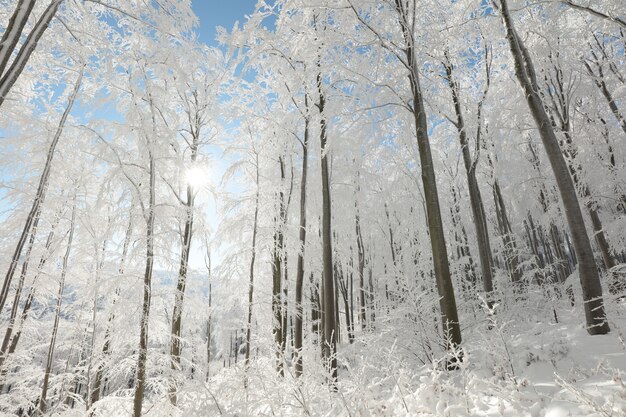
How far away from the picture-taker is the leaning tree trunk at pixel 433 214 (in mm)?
5027

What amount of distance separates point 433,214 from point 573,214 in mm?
2174

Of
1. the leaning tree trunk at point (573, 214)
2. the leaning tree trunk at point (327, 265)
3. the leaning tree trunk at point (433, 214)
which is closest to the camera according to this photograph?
the leaning tree trunk at point (573, 214)

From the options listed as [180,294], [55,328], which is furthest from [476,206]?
[55,328]

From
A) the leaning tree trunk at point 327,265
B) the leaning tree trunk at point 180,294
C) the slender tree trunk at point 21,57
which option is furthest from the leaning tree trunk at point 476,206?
the slender tree trunk at point 21,57

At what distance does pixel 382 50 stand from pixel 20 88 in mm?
8849

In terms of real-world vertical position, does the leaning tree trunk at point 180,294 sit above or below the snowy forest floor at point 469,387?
above

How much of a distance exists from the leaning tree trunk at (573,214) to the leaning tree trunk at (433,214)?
180 centimetres

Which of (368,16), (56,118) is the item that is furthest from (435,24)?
(56,118)

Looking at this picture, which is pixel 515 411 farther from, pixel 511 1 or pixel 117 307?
pixel 511 1

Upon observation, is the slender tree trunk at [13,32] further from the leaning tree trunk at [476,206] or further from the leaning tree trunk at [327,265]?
the leaning tree trunk at [476,206]

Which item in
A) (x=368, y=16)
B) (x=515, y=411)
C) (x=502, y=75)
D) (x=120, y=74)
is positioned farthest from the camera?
(x=502, y=75)

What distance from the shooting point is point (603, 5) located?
825 cm

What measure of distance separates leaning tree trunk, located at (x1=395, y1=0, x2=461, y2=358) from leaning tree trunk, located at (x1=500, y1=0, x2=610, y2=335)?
180 cm

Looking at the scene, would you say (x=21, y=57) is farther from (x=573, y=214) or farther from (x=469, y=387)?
(x=573, y=214)
